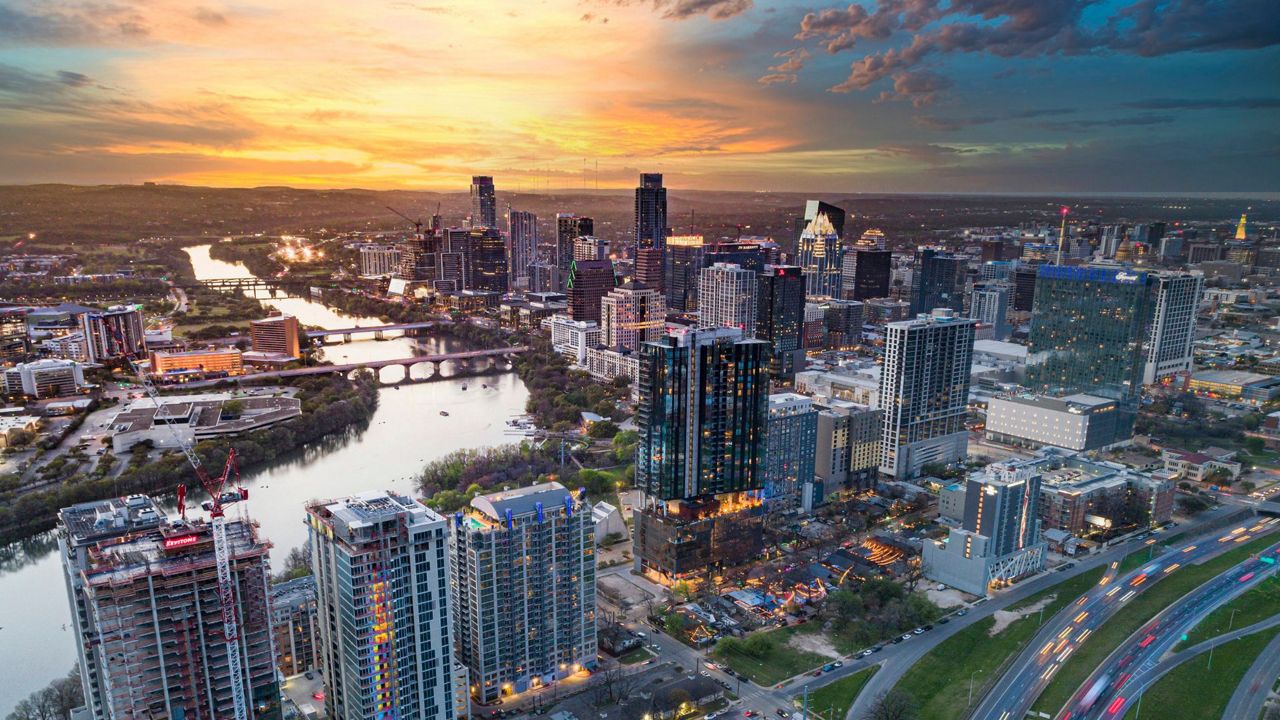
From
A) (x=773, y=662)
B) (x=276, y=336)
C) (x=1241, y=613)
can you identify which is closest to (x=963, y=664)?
(x=773, y=662)

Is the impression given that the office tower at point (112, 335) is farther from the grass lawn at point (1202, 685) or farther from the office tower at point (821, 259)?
the grass lawn at point (1202, 685)

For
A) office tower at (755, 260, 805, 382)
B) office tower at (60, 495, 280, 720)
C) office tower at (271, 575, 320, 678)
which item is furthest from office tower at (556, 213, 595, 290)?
office tower at (60, 495, 280, 720)

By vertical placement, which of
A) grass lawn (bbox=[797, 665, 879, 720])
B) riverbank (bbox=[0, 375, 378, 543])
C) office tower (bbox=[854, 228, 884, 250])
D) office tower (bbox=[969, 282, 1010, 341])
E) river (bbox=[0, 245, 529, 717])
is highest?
office tower (bbox=[854, 228, 884, 250])

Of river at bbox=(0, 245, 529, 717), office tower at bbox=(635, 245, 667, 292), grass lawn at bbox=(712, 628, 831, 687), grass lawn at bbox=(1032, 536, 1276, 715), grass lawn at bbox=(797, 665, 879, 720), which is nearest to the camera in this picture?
grass lawn at bbox=(797, 665, 879, 720)

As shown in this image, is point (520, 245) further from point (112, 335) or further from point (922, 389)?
point (922, 389)

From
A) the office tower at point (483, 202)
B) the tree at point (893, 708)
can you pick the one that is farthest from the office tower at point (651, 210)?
the tree at point (893, 708)

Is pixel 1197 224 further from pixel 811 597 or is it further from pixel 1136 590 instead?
pixel 811 597

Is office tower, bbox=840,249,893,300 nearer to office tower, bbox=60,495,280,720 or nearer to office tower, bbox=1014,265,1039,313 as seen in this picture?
office tower, bbox=1014,265,1039,313
